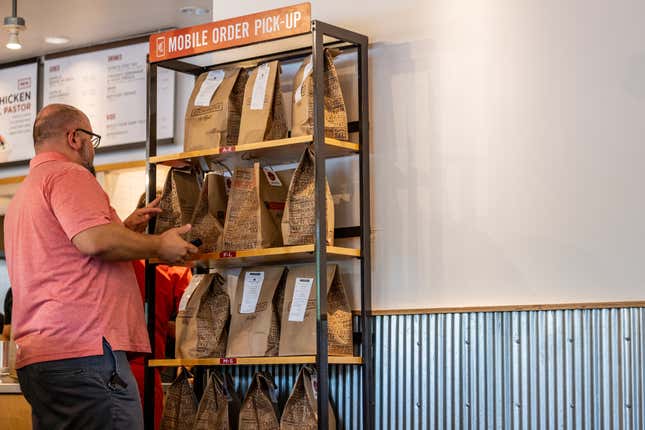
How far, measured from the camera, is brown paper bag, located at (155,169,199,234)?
374cm

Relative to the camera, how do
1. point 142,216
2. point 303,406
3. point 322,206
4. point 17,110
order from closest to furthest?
1. point 322,206
2. point 303,406
3. point 142,216
4. point 17,110

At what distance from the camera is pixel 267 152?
3617 millimetres

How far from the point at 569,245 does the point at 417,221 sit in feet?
1.91

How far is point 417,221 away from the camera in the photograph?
3523 mm

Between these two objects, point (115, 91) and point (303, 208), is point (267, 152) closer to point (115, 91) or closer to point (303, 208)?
point (303, 208)

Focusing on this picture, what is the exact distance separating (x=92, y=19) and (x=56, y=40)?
1.87ft

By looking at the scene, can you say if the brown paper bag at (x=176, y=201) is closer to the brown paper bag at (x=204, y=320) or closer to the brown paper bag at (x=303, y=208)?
the brown paper bag at (x=204, y=320)

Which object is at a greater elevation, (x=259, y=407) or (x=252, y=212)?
(x=252, y=212)

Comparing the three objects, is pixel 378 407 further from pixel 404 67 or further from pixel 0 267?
pixel 0 267

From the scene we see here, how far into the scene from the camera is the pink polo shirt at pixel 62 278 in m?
3.02

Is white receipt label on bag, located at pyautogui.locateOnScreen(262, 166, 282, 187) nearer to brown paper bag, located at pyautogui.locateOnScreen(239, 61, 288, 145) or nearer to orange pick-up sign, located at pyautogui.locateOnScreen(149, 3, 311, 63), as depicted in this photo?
brown paper bag, located at pyautogui.locateOnScreen(239, 61, 288, 145)

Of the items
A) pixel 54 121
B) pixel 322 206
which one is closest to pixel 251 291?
pixel 322 206

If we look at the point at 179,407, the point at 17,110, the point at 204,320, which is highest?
the point at 17,110

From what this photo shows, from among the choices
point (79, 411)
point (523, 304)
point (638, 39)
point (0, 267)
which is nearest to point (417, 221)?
point (523, 304)
